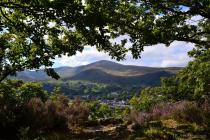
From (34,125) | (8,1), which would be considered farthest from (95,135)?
(8,1)

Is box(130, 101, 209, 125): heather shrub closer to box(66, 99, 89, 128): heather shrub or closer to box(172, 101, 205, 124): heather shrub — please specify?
box(172, 101, 205, 124): heather shrub

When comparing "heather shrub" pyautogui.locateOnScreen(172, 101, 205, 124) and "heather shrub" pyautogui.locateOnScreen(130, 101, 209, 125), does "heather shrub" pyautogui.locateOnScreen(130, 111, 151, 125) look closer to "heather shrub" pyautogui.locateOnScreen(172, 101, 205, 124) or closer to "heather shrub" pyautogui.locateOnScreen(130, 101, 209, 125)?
"heather shrub" pyautogui.locateOnScreen(130, 101, 209, 125)

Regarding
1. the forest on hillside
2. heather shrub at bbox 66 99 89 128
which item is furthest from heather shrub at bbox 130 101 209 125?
heather shrub at bbox 66 99 89 128

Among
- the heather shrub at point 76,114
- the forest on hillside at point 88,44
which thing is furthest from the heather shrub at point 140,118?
the heather shrub at point 76,114

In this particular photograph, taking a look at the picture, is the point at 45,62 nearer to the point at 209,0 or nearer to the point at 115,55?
the point at 115,55

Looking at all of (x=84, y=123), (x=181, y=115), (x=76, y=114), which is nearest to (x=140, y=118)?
(x=181, y=115)

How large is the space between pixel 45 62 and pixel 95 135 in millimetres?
3521

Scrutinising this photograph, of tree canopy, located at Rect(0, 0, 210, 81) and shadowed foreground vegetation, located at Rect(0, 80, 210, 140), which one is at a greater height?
tree canopy, located at Rect(0, 0, 210, 81)

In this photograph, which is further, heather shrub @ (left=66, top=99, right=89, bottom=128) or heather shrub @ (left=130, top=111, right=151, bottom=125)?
heather shrub @ (left=66, top=99, right=89, bottom=128)

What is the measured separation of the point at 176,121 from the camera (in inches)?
648

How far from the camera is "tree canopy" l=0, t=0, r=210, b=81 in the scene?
42.7 ft

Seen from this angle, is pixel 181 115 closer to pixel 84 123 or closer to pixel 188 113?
pixel 188 113

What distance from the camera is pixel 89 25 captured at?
13.0 metres

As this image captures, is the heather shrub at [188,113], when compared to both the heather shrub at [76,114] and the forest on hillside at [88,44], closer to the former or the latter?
the forest on hillside at [88,44]
